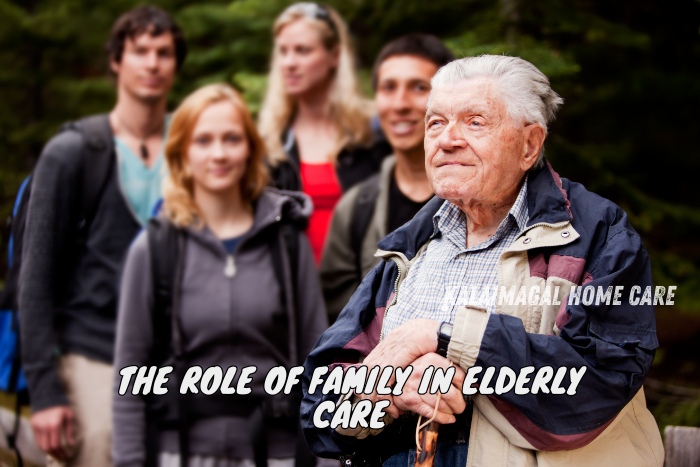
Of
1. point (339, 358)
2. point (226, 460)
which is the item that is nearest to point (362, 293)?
point (339, 358)

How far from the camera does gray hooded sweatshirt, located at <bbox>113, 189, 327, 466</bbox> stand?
388cm

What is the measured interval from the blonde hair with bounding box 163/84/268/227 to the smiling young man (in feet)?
1.88

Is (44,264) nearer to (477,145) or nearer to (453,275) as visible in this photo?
(453,275)

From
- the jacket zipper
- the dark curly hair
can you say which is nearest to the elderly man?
the jacket zipper

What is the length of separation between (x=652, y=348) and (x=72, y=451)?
341 centimetres

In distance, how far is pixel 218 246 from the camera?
159 inches

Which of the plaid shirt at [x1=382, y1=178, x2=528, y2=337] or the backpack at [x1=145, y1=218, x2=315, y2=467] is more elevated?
the plaid shirt at [x1=382, y1=178, x2=528, y2=337]

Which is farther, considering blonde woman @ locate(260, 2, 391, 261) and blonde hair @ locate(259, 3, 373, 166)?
blonde hair @ locate(259, 3, 373, 166)

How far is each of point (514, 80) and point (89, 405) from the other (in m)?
3.22

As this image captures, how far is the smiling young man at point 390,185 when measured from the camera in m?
3.95

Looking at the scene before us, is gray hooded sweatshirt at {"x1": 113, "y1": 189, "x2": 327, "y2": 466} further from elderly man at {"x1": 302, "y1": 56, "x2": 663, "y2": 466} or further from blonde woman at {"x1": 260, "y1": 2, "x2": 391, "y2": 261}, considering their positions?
elderly man at {"x1": 302, "y1": 56, "x2": 663, "y2": 466}

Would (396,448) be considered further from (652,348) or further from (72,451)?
(72,451)

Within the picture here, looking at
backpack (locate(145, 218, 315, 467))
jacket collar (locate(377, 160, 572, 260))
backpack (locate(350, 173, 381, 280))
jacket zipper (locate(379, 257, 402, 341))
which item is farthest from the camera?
backpack (locate(350, 173, 381, 280))

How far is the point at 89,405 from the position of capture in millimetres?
4496
